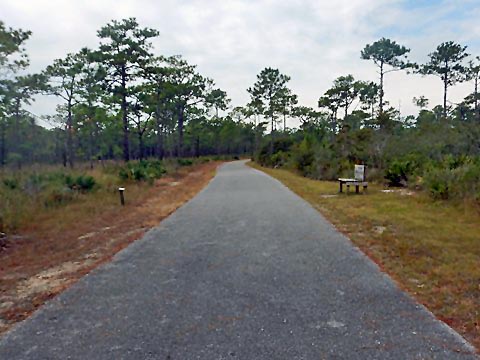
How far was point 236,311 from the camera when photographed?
3.66 m

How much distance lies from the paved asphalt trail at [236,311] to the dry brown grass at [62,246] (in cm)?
37

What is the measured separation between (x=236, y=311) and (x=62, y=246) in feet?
15.2

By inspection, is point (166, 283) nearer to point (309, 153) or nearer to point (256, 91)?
point (309, 153)

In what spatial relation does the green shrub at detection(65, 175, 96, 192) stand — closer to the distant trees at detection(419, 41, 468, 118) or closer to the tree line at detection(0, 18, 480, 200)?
the tree line at detection(0, 18, 480, 200)

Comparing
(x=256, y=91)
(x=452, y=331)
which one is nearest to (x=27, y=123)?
(x=256, y=91)

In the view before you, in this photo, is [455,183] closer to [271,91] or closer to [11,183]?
[11,183]

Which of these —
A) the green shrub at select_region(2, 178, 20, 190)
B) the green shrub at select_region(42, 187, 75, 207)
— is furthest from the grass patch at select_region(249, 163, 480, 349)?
the green shrub at select_region(2, 178, 20, 190)

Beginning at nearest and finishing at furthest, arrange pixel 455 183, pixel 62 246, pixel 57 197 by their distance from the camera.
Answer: pixel 62 246, pixel 455 183, pixel 57 197

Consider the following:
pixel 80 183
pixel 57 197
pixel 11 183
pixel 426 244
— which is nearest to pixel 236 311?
pixel 426 244

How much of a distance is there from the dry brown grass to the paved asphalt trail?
0.37 meters

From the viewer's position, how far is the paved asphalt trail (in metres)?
2.95

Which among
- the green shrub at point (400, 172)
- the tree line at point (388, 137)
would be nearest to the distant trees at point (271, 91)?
the tree line at point (388, 137)

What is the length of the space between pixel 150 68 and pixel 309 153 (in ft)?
46.4

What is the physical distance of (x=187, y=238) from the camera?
6945mm
